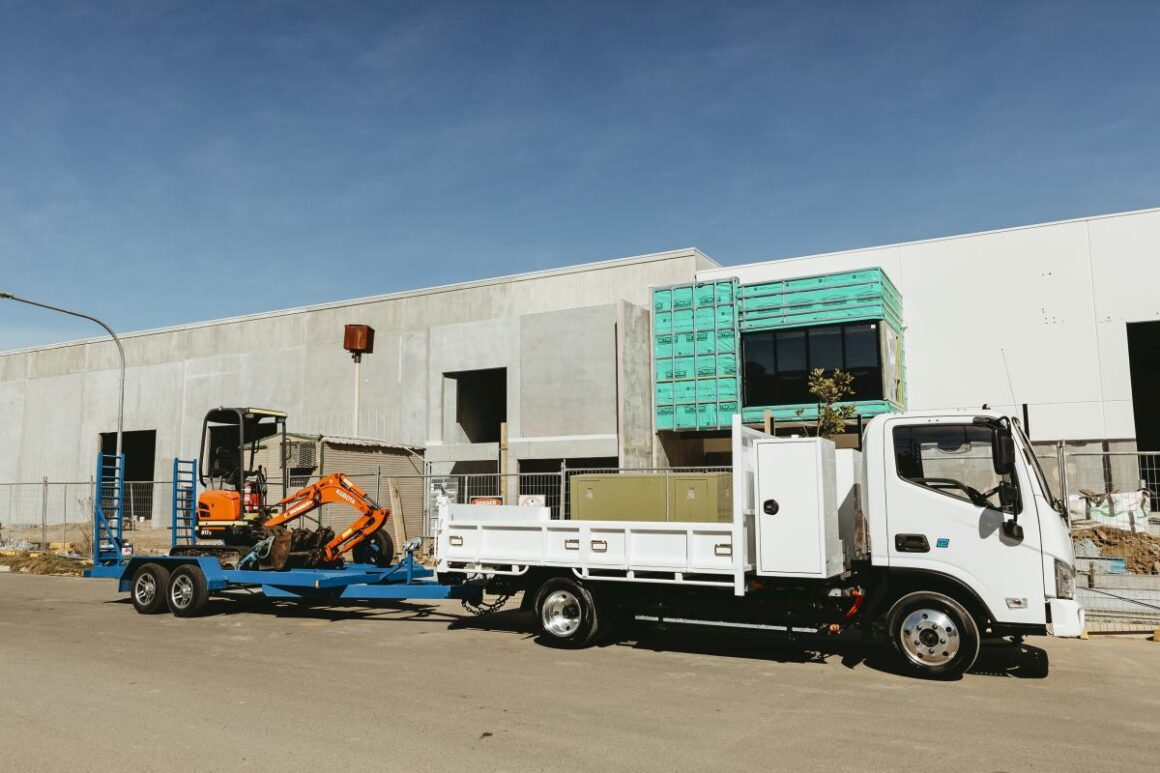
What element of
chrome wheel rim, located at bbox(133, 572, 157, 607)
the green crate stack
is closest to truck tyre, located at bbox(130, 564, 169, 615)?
chrome wheel rim, located at bbox(133, 572, 157, 607)

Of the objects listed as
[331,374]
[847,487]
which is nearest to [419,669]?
[847,487]

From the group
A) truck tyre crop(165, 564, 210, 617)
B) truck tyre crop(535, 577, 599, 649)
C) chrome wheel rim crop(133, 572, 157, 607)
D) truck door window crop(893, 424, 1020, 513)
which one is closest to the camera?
truck door window crop(893, 424, 1020, 513)

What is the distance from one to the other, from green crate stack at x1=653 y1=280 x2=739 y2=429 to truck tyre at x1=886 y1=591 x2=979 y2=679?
18366 mm

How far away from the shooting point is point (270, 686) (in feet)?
27.1

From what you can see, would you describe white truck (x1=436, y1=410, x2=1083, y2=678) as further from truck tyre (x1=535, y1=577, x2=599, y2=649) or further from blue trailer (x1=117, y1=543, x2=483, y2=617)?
blue trailer (x1=117, y1=543, x2=483, y2=617)

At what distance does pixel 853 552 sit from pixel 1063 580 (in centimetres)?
216

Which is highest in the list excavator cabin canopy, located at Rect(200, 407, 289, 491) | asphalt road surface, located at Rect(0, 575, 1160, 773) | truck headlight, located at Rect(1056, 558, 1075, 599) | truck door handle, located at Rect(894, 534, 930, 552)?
excavator cabin canopy, located at Rect(200, 407, 289, 491)

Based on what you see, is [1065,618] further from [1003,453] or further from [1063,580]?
[1003,453]

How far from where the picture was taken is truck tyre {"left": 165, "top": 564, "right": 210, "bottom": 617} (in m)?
13.1

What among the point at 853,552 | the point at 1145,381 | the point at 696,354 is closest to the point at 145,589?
the point at 853,552

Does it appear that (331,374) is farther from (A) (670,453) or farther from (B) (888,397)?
(B) (888,397)

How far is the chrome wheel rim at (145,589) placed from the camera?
13.6m

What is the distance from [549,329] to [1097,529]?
711 inches

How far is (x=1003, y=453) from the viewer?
8.20 m
